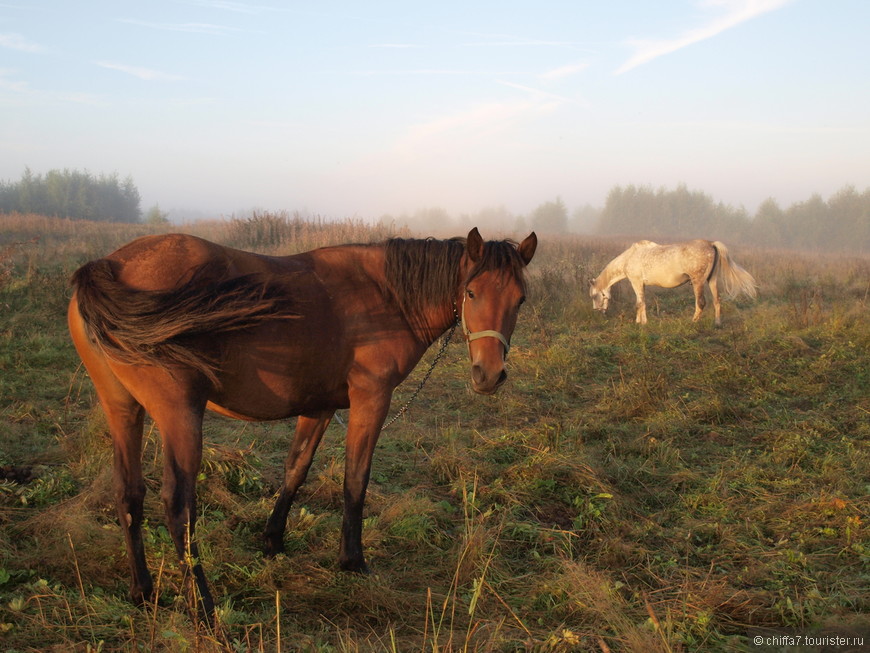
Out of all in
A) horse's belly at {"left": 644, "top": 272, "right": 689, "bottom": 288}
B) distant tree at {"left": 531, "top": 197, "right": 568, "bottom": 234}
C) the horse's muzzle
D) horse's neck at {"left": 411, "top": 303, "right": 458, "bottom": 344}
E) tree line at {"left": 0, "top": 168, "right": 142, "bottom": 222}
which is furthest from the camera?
distant tree at {"left": 531, "top": 197, "right": 568, "bottom": 234}

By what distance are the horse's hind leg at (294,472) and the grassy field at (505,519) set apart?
144 mm

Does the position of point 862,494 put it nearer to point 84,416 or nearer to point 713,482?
point 713,482

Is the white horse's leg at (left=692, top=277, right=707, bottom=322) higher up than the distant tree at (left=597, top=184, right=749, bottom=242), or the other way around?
the distant tree at (left=597, top=184, right=749, bottom=242)

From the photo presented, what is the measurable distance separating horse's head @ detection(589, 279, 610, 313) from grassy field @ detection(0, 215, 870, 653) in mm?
5178

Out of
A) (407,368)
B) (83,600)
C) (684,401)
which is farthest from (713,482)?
(83,600)

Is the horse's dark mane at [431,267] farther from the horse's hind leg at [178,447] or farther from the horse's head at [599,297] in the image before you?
the horse's head at [599,297]

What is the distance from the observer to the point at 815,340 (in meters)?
9.27

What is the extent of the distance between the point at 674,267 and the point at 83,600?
12861mm

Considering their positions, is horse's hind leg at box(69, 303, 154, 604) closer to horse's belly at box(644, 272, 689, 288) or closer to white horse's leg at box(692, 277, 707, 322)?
white horse's leg at box(692, 277, 707, 322)

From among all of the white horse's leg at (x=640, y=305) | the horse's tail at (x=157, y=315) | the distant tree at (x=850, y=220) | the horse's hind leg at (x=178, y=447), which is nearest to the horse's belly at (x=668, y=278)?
the white horse's leg at (x=640, y=305)

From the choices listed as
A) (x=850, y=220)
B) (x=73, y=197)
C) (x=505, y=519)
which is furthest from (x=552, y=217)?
(x=505, y=519)

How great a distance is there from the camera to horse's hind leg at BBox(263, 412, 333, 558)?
347cm

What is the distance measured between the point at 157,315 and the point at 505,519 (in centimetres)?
251

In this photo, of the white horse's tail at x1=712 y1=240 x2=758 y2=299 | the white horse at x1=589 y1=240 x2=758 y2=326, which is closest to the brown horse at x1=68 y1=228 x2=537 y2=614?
the white horse at x1=589 y1=240 x2=758 y2=326
